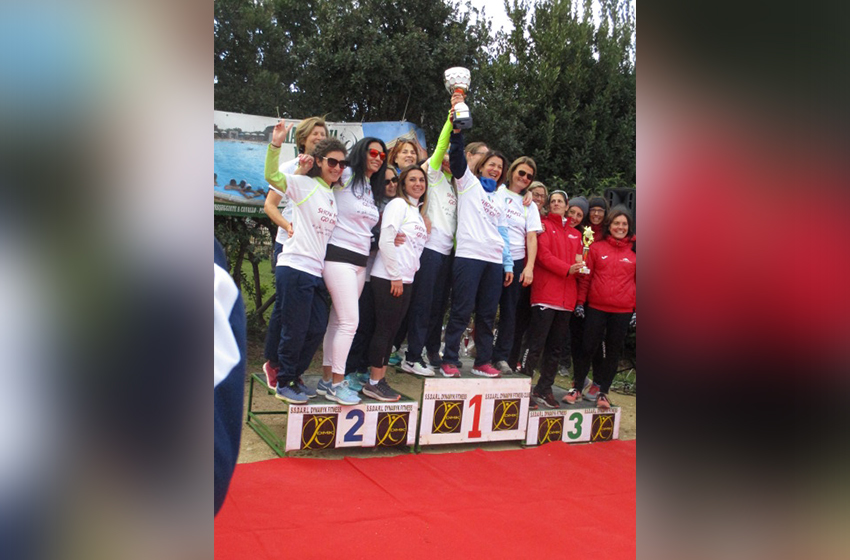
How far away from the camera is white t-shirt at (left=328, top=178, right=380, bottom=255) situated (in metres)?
3.83

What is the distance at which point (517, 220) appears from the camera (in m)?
4.64

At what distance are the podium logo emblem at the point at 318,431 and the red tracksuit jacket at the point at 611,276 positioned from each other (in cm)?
179

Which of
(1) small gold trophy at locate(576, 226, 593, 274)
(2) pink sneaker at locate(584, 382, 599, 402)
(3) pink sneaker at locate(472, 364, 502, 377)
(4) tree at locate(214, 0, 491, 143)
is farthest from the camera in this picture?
(4) tree at locate(214, 0, 491, 143)

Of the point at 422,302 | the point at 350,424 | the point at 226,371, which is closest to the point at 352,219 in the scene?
the point at 422,302

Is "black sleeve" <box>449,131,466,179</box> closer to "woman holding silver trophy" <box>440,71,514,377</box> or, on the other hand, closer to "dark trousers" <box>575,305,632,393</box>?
"woman holding silver trophy" <box>440,71,514,377</box>

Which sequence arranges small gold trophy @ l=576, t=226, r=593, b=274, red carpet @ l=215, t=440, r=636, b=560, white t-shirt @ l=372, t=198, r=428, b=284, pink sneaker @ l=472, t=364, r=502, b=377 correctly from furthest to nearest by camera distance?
small gold trophy @ l=576, t=226, r=593, b=274 → pink sneaker @ l=472, t=364, r=502, b=377 → white t-shirt @ l=372, t=198, r=428, b=284 → red carpet @ l=215, t=440, r=636, b=560

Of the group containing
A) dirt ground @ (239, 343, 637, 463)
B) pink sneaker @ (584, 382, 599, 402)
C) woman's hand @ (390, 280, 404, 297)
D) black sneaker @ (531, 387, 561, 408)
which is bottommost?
dirt ground @ (239, 343, 637, 463)

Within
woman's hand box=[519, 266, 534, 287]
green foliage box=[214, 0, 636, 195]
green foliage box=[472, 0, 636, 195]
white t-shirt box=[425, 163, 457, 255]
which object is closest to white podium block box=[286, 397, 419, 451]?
white t-shirt box=[425, 163, 457, 255]

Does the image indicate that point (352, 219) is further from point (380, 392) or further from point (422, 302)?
point (380, 392)

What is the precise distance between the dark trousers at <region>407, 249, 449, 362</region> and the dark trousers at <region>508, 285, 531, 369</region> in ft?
Result: 2.65
